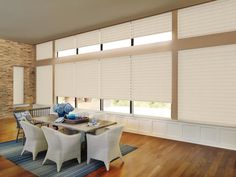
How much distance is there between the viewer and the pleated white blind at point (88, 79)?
615cm

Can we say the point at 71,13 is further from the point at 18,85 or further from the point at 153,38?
the point at 18,85

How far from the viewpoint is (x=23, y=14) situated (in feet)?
15.6

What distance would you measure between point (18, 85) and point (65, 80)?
8.30 ft

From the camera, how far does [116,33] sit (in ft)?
18.5

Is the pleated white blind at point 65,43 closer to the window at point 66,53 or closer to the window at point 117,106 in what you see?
the window at point 66,53

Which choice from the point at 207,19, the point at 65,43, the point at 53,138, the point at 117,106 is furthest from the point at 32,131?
the point at 65,43

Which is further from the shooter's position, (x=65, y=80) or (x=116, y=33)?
(x=65, y=80)

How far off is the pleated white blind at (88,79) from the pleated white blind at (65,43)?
0.84 meters

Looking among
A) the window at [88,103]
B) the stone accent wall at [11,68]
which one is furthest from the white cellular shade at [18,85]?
the window at [88,103]

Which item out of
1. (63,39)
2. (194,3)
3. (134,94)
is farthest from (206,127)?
(63,39)

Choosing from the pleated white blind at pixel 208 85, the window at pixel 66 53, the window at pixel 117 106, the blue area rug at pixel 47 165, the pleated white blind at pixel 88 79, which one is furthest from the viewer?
the window at pixel 66 53

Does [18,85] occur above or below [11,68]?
below

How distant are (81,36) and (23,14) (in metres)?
2.19

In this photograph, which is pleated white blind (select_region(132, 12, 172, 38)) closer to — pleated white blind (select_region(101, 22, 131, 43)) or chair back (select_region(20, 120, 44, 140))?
pleated white blind (select_region(101, 22, 131, 43))
